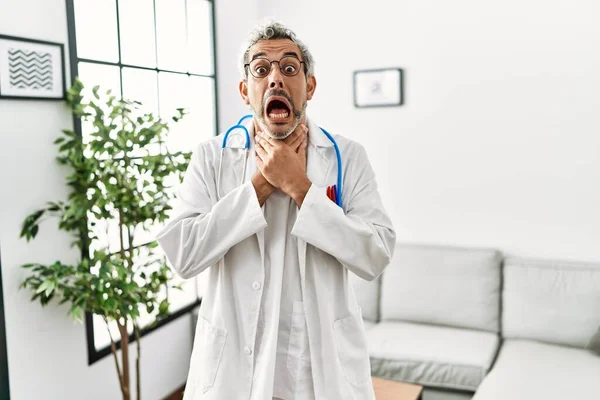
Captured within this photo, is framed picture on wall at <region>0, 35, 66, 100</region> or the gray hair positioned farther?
framed picture on wall at <region>0, 35, 66, 100</region>

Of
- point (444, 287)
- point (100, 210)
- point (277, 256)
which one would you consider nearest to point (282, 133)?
point (277, 256)

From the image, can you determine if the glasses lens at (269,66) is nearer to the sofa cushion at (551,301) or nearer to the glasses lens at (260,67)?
the glasses lens at (260,67)

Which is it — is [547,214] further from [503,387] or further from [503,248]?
[503,387]

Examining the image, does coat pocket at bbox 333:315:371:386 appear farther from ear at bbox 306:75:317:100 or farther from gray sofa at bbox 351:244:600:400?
gray sofa at bbox 351:244:600:400

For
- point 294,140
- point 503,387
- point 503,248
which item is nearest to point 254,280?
point 294,140

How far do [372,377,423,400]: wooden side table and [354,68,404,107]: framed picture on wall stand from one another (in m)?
1.71

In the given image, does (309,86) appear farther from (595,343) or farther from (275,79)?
(595,343)

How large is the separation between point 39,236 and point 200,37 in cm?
168

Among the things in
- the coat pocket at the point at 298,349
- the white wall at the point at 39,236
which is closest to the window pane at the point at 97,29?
the white wall at the point at 39,236

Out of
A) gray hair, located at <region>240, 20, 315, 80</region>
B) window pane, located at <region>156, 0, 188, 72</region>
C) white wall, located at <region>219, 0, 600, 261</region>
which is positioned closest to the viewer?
gray hair, located at <region>240, 20, 315, 80</region>

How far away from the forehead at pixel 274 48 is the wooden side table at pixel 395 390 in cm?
166

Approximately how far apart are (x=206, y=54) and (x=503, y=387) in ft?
8.07

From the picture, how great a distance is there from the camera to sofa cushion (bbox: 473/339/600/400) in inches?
95.0

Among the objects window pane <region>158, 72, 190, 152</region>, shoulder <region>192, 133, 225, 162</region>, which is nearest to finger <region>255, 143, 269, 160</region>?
shoulder <region>192, 133, 225, 162</region>
